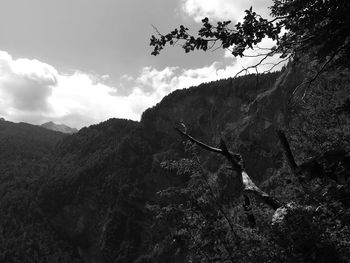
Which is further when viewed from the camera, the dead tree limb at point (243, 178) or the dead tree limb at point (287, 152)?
the dead tree limb at point (287, 152)

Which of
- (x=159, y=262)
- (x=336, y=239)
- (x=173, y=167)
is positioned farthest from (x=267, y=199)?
(x=159, y=262)

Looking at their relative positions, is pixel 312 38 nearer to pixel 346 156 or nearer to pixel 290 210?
pixel 346 156

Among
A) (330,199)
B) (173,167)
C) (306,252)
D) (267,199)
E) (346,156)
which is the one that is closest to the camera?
(346,156)

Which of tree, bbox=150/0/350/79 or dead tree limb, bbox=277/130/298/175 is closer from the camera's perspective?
tree, bbox=150/0/350/79

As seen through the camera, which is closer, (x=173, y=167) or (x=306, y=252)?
(x=306, y=252)

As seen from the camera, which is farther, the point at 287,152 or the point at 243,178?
the point at 287,152

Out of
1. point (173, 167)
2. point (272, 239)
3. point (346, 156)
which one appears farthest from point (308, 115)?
point (346, 156)

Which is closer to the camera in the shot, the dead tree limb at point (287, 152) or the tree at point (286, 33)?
the tree at point (286, 33)

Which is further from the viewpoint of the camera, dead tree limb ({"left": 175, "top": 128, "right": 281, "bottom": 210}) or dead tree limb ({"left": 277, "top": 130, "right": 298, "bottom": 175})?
dead tree limb ({"left": 277, "top": 130, "right": 298, "bottom": 175})

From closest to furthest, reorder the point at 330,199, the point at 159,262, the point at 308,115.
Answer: the point at 330,199 → the point at 308,115 → the point at 159,262

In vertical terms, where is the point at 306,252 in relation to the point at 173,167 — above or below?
below

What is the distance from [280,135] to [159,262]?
144 m

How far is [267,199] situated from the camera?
7754 mm

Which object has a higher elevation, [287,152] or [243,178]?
[287,152]
